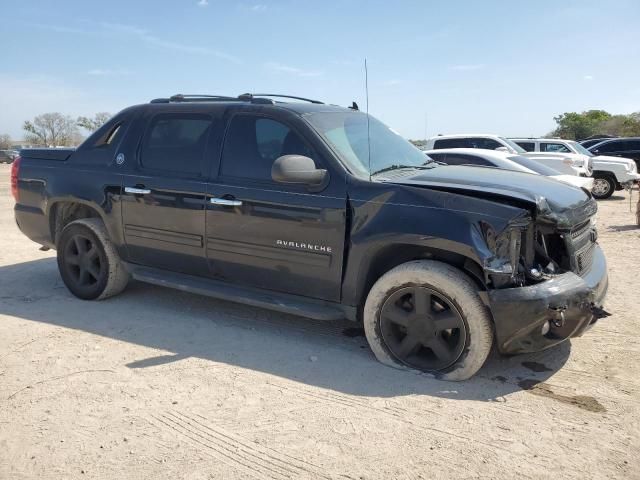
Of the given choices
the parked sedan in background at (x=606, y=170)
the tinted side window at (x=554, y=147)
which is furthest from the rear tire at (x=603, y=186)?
the tinted side window at (x=554, y=147)

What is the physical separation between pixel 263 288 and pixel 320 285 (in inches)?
20.9

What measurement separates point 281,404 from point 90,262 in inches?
109

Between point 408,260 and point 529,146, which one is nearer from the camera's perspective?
point 408,260

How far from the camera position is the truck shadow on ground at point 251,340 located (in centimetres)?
353

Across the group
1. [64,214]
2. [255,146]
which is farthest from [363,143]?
[64,214]

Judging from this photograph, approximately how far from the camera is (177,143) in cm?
456

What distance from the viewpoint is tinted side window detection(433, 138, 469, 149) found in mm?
12750

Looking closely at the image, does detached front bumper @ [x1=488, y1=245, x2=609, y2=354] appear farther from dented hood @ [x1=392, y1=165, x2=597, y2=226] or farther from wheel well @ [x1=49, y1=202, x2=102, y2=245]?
wheel well @ [x1=49, y1=202, x2=102, y2=245]

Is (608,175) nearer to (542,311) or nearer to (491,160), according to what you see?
(491,160)

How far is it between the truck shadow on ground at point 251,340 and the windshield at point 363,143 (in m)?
1.37

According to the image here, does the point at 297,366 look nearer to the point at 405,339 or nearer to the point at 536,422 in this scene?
the point at 405,339

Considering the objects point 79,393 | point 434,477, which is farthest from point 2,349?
point 434,477

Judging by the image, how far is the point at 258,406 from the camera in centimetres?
323

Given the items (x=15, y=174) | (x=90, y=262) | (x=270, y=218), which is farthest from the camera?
(x=15, y=174)
